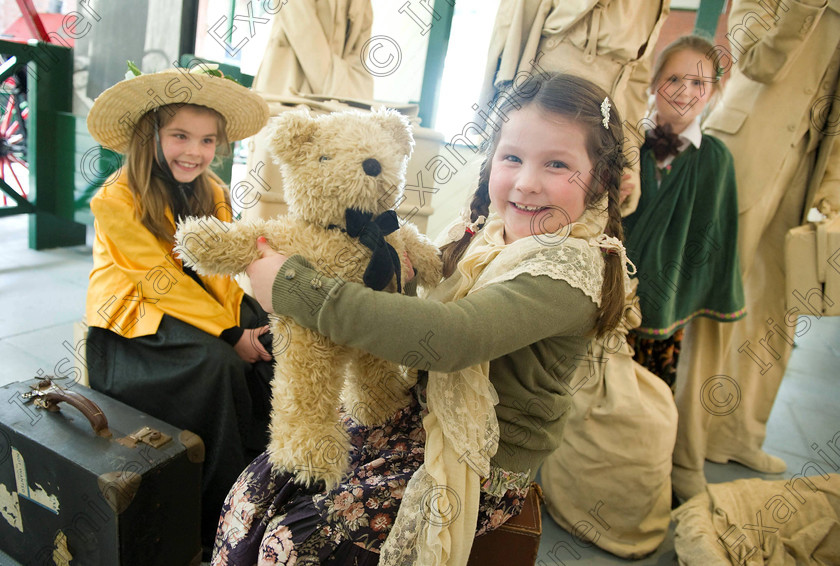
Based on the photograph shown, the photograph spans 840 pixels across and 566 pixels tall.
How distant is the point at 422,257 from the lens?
950mm

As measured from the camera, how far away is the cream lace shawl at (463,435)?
765 mm

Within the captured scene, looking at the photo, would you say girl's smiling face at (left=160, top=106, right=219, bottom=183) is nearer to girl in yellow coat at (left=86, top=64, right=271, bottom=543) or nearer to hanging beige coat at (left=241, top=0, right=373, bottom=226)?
girl in yellow coat at (left=86, top=64, right=271, bottom=543)

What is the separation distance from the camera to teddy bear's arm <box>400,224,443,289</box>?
951 mm

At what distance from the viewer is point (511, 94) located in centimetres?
91

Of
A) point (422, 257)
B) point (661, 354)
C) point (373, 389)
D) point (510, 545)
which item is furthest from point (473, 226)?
point (661, 354)

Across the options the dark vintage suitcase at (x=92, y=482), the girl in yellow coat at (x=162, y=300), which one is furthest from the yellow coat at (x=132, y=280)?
the dark vintage suitcase at (x=92, y=482)

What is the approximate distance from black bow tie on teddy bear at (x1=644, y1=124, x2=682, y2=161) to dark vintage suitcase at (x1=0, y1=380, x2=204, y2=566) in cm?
157

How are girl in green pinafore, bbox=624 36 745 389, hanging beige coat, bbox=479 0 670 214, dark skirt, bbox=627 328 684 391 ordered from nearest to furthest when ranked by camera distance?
hanging beige coat, bbox=479 0 670 214
girl in green pinafore, bbox=624 36 745 389
dark skirt, bbox=627 328 684 391

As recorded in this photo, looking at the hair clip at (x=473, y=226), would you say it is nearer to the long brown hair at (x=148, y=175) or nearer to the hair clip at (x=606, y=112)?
the hair clip at (x=606, y=112)

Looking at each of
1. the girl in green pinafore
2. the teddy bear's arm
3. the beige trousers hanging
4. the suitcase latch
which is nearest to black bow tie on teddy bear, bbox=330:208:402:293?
the teddy bear's arm

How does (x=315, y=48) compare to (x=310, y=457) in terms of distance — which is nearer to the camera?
(x=310, y=457)

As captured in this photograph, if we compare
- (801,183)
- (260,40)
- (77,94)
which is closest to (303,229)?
(801,183)

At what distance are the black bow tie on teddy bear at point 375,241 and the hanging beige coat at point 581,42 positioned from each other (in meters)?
0.92

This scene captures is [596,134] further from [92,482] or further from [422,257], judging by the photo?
[92,482]
